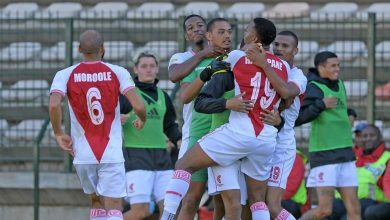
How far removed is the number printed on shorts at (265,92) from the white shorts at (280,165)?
3.00 feet

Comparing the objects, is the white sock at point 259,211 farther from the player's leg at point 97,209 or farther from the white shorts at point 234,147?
the player's leg at point 97,209

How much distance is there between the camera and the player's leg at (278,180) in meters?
11.3

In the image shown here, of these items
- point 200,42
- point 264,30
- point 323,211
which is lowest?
point 323,211

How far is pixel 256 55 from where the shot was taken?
409 inches

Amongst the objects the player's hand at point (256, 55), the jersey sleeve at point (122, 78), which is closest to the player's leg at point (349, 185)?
the jersey sleeve at point (122, 78)

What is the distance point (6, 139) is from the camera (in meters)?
16.5

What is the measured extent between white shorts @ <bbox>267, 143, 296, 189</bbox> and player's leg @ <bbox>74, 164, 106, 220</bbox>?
1.60 metres

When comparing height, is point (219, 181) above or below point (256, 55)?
below

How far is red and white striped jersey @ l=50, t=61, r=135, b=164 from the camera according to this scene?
11.1 m

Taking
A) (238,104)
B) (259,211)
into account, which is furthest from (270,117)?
(259,211)

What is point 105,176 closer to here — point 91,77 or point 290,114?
point 91,77

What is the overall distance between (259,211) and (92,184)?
169 cm

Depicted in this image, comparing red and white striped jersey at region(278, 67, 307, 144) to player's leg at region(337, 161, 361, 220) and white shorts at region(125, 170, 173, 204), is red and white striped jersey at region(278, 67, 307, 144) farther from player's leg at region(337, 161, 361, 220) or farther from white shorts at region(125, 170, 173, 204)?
white shorts at region(125, 170, 173, 204)

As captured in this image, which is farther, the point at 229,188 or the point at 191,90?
the point at 191,90
